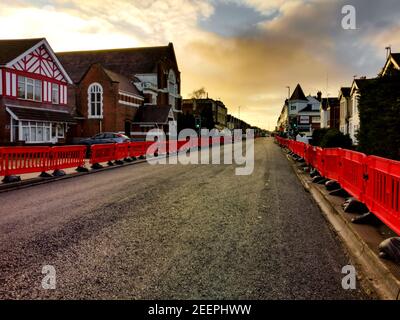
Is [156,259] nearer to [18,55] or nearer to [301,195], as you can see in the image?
[301,195]

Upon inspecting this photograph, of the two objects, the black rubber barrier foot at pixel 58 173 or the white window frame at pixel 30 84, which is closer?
the black rubber barrier foot at pixel 58 173

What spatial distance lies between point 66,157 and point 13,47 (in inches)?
820

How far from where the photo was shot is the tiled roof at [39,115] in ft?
93.0

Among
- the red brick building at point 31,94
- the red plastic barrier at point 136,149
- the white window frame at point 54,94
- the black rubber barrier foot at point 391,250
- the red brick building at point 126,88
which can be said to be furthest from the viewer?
the red brick building at point 126,88

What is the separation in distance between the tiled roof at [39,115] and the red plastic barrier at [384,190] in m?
28.0

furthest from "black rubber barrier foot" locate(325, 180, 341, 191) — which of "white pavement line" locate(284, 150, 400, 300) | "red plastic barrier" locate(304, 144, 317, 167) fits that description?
"red plastic barrier" locate(304, 144, 317, 167)

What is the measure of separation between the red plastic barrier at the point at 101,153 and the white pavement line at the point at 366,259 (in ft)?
40.8

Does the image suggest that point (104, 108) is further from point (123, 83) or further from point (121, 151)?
point (121, 151)

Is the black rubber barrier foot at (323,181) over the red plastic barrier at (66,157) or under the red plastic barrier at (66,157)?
under

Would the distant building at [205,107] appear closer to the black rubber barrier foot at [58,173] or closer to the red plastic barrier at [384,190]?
the black rubber barrier foot at [58,173]

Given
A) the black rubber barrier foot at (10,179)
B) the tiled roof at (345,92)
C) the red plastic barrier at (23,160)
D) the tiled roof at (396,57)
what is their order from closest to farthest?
the black rubber barrier foot at (10,179), the red plastic barrier at (23,160), the tiled roof at (396,57), the tiled roof at (345,92)

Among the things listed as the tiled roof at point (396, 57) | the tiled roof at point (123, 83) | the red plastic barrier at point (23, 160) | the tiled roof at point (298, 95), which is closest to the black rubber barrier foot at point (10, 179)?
the red plastic barrier at point (23, 160)

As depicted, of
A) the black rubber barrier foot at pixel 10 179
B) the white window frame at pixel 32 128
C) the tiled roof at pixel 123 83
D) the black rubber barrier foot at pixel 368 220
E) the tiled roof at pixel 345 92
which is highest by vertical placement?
the tiled roof at pixel 123 83
